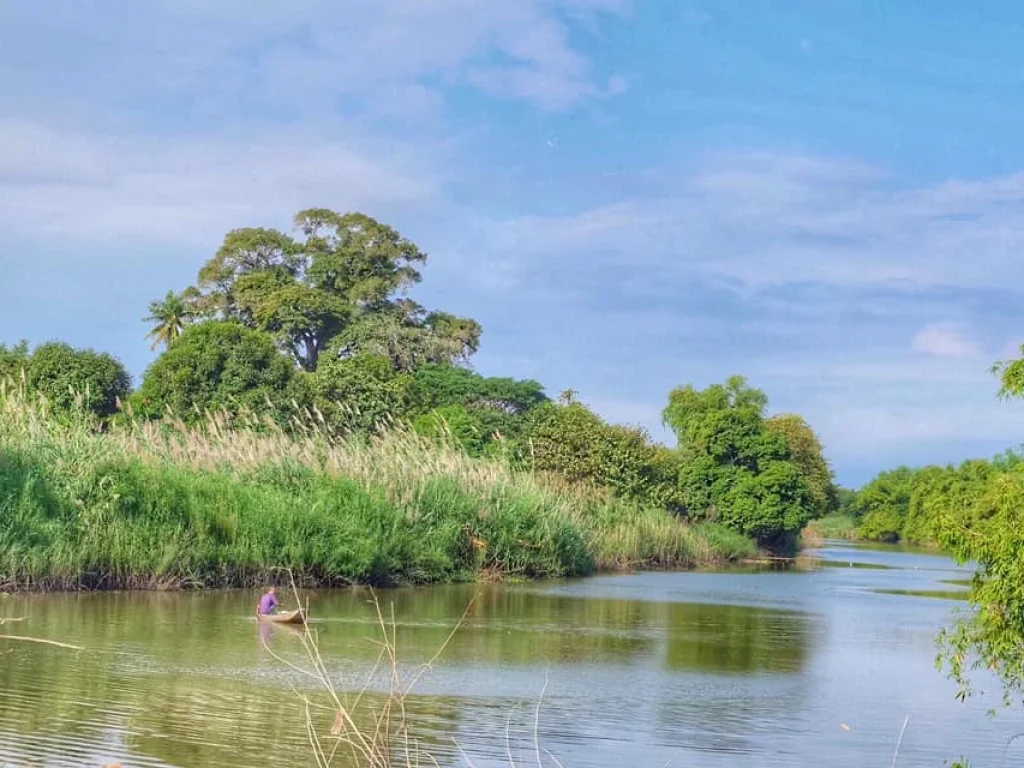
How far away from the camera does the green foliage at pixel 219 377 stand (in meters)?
44.7

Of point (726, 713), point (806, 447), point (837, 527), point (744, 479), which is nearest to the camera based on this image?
point (726, 713)

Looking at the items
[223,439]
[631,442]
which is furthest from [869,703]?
[631,442]

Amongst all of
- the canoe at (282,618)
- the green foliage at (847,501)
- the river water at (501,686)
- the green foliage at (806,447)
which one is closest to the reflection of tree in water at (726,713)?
the river water at (501,686)

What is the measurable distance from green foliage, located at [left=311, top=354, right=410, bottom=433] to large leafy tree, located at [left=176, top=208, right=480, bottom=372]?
9.36 meters

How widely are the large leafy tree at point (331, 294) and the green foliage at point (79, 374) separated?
1429cm

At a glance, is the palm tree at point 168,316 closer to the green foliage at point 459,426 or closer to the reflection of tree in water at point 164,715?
the green foliage at point 459,426

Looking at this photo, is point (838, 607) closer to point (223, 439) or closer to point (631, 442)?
point (223, 439)

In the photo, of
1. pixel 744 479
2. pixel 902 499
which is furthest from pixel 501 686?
pixel 902 499

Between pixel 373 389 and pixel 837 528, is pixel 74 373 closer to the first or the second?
pixel 373 389

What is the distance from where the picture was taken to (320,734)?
10789 millimetres

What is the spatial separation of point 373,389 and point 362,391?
524mm

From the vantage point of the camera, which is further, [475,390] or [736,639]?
[475,390]

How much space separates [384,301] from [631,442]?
23834 millimetres

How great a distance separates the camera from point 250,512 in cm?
2375
